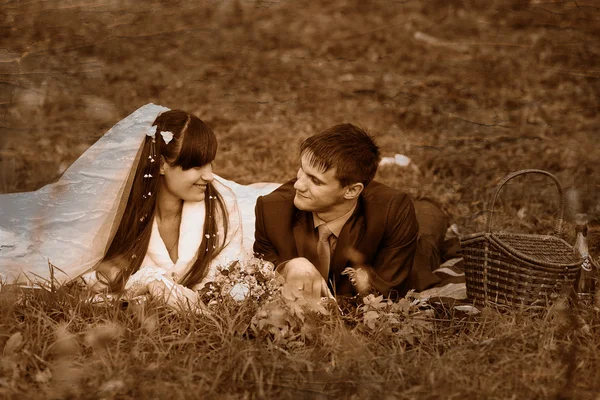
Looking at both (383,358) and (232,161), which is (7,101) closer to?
(232,161)

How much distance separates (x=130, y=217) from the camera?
3.64 meters

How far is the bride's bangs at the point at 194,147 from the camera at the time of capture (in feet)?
11.9

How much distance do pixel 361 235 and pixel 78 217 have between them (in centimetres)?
144

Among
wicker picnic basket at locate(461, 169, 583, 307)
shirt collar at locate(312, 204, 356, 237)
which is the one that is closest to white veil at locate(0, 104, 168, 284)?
shirt collar at locate(312, 204, 356, 237)

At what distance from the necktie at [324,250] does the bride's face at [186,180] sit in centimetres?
64

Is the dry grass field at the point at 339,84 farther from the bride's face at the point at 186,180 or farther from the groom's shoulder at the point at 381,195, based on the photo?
the bride's face at the point at 186,180

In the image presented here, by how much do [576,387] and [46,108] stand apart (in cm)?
468

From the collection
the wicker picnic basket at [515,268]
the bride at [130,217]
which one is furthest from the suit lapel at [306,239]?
the wicker picnic basket at [515,268]

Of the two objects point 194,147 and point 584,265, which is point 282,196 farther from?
point 584,265

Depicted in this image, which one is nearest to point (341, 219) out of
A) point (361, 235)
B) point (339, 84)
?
point (361, 235)

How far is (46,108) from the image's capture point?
19.5 feet

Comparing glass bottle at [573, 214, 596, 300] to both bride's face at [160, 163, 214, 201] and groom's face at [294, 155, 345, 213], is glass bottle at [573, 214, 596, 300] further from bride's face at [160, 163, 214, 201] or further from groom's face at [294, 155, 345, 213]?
bride's face at [160, 163, 214, 201]

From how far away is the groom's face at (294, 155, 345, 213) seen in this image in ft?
11.9

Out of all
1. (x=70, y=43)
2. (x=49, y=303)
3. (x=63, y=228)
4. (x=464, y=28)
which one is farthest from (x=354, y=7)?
(x=49, y=303)
